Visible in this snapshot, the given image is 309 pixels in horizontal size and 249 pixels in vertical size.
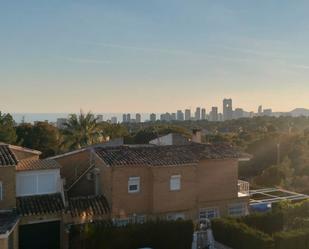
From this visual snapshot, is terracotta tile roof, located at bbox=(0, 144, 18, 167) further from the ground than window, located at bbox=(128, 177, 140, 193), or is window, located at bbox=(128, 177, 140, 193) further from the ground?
terracotta tile roof, located at bbox=(0, 144, 18, 167)

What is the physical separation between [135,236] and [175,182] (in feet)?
19.3

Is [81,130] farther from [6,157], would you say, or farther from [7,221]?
[7,221]

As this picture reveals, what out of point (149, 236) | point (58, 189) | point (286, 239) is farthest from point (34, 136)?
point (286, 239)

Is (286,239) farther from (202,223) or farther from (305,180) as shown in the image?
(305,180)

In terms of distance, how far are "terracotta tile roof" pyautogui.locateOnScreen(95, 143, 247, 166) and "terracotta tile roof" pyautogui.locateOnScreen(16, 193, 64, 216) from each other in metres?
3.89

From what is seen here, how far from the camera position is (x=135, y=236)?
22922 millimetres

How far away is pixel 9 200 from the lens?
918 inches

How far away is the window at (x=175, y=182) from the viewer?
2762 cm

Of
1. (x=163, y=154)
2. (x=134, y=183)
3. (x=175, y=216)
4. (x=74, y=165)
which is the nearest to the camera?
(x=134, y=183)

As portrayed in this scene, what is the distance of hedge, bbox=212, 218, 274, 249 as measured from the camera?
70.1ft

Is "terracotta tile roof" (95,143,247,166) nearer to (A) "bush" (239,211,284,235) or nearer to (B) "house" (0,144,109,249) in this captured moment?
(B) "house" (0,144,109,249)

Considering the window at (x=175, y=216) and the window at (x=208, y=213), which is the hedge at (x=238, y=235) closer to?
the window at (x=175, y=216)

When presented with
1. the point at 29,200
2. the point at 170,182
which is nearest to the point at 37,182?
the point at 29,200

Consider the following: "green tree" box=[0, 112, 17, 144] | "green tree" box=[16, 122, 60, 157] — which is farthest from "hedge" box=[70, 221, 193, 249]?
"green tree" box=[16, 122, 60, 157]
